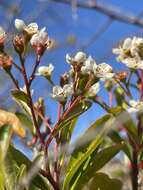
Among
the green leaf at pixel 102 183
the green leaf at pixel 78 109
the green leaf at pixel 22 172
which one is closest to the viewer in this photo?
the green leaf at pixel 22 172

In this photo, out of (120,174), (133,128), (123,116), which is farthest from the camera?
(120,174)

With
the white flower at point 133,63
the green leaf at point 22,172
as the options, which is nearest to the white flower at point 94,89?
the white flower at point 133,63

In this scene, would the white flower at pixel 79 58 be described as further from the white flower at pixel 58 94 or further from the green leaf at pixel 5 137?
the green leaf at pixel 5 137

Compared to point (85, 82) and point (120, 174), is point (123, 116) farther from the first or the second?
point (120, 174)

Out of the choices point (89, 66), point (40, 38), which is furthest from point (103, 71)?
point (40, 38)

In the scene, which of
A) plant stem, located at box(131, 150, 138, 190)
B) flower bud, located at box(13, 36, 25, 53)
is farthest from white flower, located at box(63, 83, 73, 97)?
plant stem, located at box(131, 150, 138, 190)

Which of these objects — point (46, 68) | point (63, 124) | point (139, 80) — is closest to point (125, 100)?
point (139, 80)

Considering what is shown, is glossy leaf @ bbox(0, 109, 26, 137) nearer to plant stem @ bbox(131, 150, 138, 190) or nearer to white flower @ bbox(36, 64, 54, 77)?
white flower @ bbox(36, 64, 54, 77)
